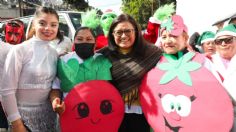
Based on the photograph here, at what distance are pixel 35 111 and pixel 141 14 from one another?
3694 centimetres

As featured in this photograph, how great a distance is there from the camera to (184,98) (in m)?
3.07

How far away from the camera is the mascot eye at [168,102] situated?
3.12 metres


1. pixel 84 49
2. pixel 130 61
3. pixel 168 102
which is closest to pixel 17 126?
pixel 84 49

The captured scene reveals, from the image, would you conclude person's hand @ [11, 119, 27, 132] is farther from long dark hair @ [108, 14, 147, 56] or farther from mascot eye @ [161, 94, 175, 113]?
mascot eye @ [161, 94, 175, 113]

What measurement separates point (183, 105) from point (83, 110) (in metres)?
0.92

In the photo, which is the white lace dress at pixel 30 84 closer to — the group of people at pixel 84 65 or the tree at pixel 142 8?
the group of people at pixel 84 65

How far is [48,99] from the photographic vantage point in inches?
127

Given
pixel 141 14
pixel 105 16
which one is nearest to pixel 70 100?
pixel 105 16

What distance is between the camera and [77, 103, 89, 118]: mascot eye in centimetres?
329

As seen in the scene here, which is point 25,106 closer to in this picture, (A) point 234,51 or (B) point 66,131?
(B) point 66,131

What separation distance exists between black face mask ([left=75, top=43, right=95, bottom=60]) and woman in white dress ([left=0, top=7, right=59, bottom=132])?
0.23m

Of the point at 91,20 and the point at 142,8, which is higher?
the point at 142,8

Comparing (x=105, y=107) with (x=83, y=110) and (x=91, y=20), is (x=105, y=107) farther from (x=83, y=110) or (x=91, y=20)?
(x=91, y=20)

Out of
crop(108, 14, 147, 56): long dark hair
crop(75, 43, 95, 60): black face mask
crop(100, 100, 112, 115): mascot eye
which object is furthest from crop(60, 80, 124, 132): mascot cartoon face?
crop(108, 14, 147, 56): long dark hair
